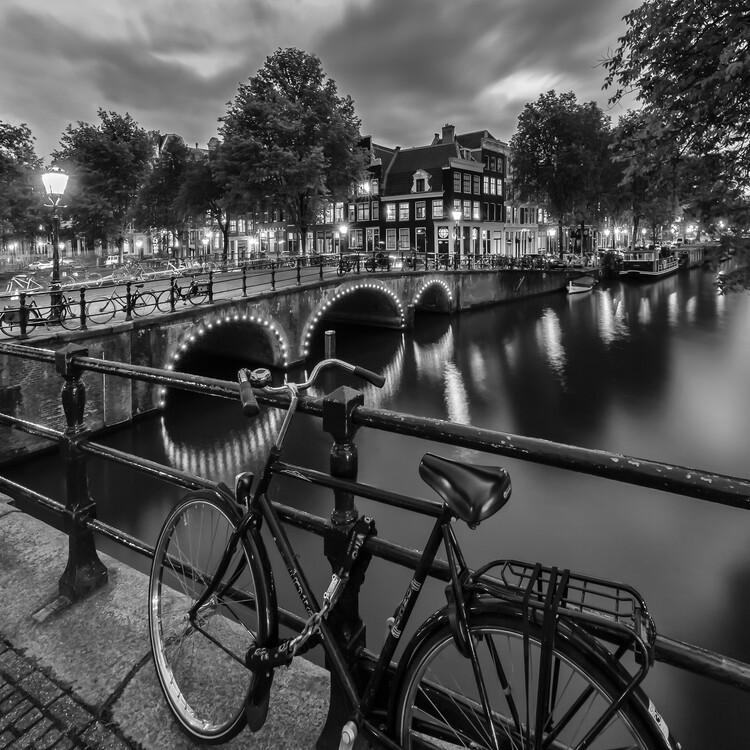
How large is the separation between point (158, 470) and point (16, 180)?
32.8 meters

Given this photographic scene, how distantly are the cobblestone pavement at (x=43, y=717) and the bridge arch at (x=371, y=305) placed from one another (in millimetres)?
21178

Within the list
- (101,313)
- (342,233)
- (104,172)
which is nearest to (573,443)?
(101,313)

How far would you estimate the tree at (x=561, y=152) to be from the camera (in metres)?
44.6

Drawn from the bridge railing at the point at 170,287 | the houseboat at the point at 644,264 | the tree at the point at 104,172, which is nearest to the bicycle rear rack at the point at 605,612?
the bridge railing at the point at 170,287

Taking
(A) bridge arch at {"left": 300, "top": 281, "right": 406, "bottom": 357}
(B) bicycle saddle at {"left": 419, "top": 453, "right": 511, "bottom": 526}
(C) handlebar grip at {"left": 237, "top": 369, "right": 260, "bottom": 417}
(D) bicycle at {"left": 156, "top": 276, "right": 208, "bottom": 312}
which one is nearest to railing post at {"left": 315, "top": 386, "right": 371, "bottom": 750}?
(C) handlebar grip at {"left": 237, "top": 369, "right": 260, "bottom": 417}

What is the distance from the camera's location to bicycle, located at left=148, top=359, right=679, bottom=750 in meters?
1.26

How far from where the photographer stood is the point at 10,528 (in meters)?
3.67

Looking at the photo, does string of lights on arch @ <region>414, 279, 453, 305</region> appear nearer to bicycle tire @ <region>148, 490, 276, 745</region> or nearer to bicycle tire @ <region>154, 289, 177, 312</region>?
bicycle tire @ <region>154, 289, 177, 312</region>

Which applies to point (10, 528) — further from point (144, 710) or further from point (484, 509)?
point (484, 509)

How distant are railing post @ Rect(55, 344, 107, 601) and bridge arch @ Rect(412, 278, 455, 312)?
3213 centimetres

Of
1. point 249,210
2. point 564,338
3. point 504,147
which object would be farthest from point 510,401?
point 504,147

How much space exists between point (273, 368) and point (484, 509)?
70.0ft

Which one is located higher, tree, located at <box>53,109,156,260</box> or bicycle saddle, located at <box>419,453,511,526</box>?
tree, located at <box>53,109,156,260</box>

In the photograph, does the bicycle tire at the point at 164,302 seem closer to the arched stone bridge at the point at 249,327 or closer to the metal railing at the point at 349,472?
the arched stone bridge at the point at 249,327
